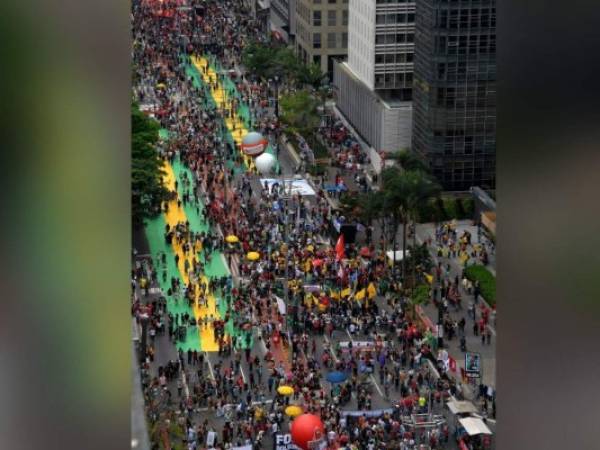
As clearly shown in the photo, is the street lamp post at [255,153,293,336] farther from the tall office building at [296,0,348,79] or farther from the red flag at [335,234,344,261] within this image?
the tall office building at [296,0,348,79]

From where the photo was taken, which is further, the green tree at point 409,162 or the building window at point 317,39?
the building window at point 317,39

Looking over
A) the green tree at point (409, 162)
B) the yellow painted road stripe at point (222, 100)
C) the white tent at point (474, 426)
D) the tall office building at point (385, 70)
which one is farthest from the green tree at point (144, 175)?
the white tent at point (474, 426)

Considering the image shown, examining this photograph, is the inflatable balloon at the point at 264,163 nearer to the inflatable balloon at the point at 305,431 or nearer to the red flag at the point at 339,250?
the red flag at the point at 339,250

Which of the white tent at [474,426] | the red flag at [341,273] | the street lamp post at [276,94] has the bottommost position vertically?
the white tent at [474,426]

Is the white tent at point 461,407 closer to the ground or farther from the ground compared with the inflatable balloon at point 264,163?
closer to the ground

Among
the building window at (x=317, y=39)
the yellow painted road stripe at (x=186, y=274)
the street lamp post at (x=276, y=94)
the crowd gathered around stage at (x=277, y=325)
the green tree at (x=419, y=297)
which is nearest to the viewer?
the crowd gathered around stage at (x=277, y=325)

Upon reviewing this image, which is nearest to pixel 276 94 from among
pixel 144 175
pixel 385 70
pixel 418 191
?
pixel 385 70

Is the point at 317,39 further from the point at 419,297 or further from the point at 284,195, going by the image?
the point at 419,297
